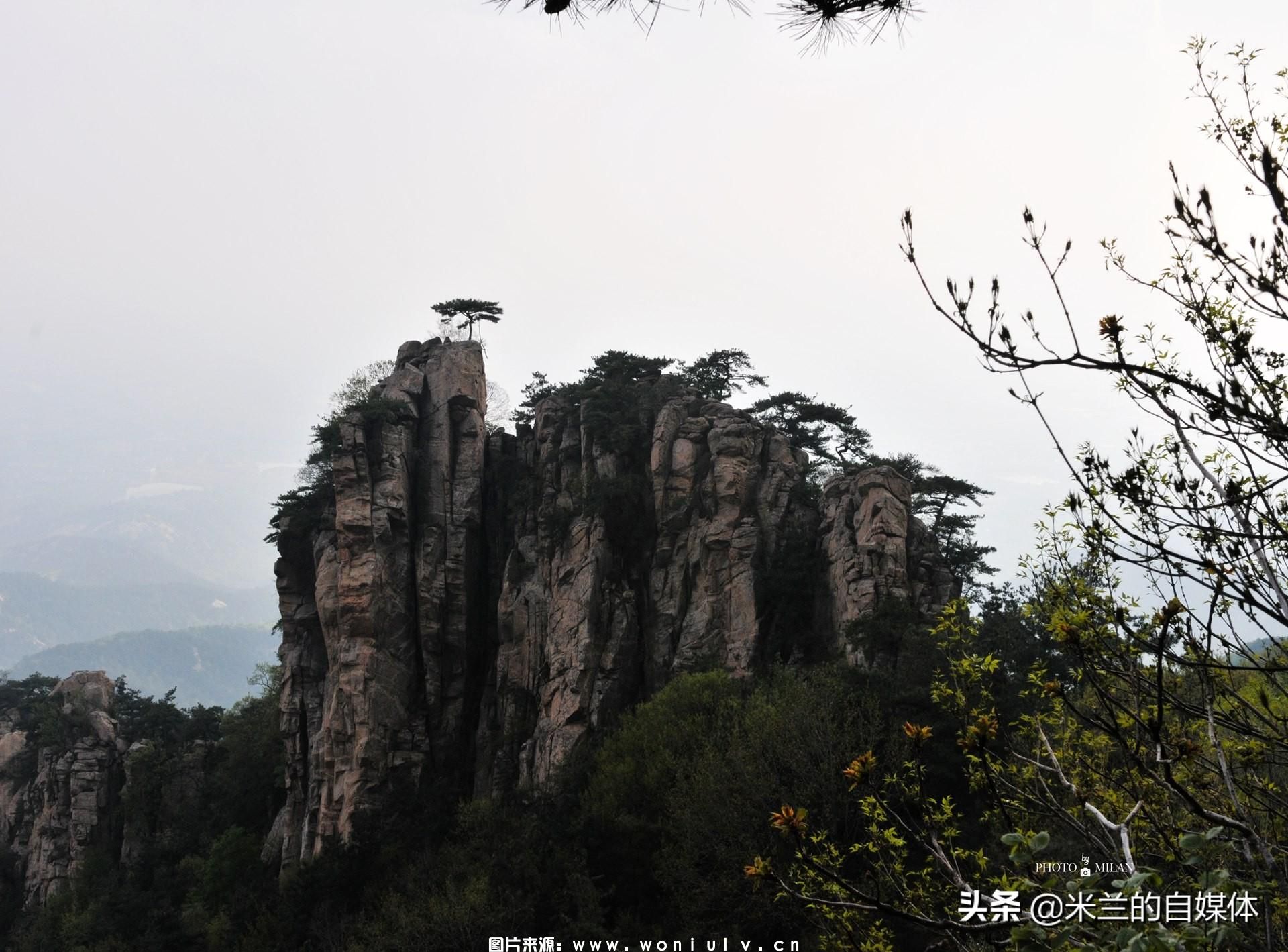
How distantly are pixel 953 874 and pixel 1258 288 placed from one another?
10.4ft

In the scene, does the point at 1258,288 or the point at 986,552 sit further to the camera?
the point at 986,552

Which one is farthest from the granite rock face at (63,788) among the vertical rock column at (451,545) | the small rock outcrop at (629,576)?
the small rock outcrop at (629,576)

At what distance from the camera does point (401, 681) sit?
3700 cm

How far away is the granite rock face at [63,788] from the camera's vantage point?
43.8 meters

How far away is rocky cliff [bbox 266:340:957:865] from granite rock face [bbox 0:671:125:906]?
11892 millimetres

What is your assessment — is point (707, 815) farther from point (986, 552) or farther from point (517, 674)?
point (986, 552)

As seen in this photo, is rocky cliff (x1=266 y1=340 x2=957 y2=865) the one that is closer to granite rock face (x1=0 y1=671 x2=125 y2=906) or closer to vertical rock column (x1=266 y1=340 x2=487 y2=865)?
vertical rock column (x1=266 y1=340 x2=487 y2=865)

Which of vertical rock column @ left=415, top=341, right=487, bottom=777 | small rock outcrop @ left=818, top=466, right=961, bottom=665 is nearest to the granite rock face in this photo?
vertical rock column @ left=415, top=341, right=487, bottom=777

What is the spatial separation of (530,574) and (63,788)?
26.0 meters

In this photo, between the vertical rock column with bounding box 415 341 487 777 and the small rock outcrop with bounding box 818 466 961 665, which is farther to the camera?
the vertical rock column with bounding box 415 341 487 777

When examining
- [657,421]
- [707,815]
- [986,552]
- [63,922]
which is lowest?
[63,922]

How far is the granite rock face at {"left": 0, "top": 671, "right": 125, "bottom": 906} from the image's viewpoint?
43844 mm

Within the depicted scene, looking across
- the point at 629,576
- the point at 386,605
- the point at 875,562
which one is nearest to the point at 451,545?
the point at 386,605

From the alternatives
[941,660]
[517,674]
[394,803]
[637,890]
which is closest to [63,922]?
[394,803]
